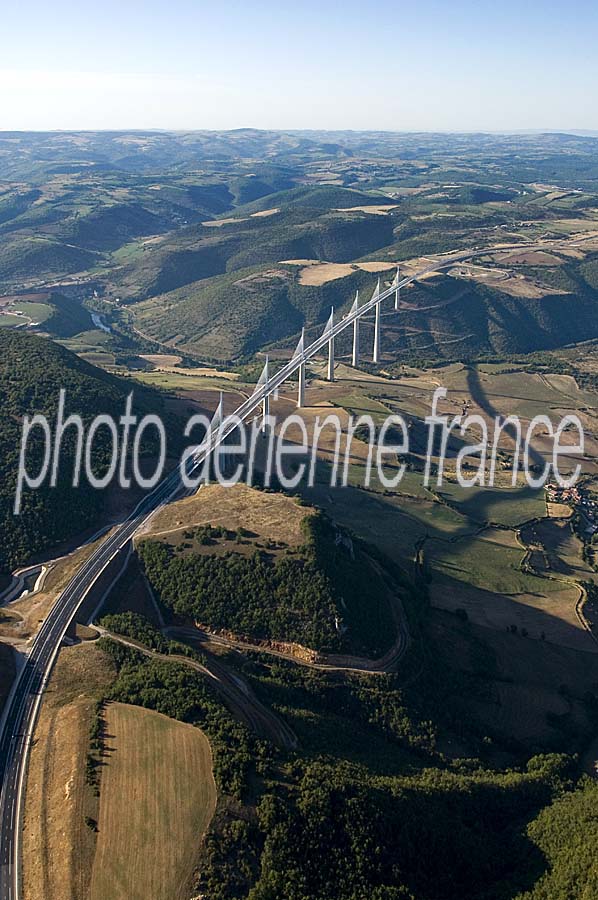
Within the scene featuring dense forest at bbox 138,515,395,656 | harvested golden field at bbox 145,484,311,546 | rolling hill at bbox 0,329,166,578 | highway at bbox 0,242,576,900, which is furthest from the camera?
harvested golden field at bbox 145,484,311,546

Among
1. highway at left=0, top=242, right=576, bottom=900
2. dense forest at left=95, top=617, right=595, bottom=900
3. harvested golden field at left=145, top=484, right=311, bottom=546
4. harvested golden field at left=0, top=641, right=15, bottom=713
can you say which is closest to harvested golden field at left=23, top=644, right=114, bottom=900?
highway at left=0, top=242, right=576, bottom=900

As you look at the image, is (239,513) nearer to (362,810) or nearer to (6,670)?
(6,670)

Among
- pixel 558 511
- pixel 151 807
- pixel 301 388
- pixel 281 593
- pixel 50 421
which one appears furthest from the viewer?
pixel 301 388

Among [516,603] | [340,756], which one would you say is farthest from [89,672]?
[516,603]

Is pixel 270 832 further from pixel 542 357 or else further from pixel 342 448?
pixel 542 357

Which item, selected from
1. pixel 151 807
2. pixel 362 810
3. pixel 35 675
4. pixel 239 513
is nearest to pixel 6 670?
pixel 35 675

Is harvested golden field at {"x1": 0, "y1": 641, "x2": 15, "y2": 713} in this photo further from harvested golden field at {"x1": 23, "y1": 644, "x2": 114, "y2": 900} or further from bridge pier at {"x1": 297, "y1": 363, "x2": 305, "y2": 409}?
bridge pier at {"x1": 297, "y1": 363, "x2": 305, "y2": 409}
